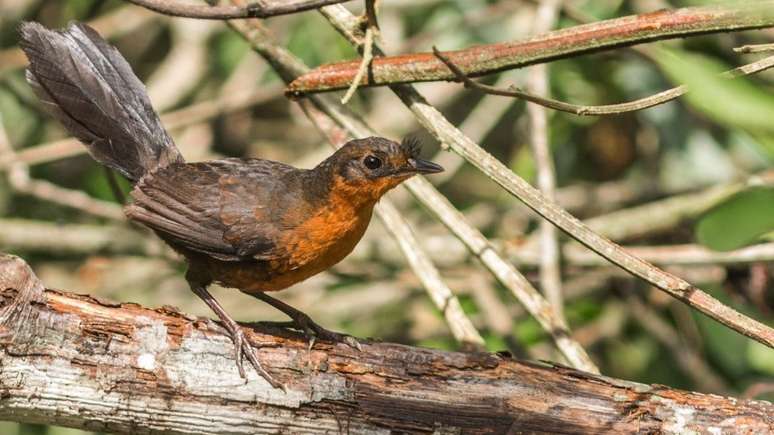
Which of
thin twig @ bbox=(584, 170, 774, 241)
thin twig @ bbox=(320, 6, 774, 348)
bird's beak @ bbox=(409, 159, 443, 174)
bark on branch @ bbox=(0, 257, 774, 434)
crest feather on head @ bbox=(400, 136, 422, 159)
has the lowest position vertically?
bark on branch @ bbox=(0, 257, 774, 434)

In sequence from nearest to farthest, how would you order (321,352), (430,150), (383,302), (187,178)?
(321,352) → (187,178) → (383,302) → (430,150)

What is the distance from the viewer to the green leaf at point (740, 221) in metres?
2.64

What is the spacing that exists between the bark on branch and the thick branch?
0.92m

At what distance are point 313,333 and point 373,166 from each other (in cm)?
72

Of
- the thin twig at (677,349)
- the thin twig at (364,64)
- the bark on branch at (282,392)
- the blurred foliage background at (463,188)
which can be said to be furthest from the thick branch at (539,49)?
the thin twig at (677,349)

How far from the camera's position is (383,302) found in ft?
20.2

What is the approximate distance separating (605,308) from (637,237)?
699 millimetres

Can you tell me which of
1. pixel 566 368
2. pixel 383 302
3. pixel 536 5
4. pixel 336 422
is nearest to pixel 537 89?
pixel 536 5

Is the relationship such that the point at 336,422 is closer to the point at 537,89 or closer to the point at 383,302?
the point at 537,89

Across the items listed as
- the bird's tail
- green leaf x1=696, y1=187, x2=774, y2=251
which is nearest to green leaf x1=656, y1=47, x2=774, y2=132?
green leaf x1=696, y1=187, x2=774, y2=251

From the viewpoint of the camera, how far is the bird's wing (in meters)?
3.89

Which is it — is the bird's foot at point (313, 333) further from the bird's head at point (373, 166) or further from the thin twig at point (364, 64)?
the thin twig at point (364, 64)

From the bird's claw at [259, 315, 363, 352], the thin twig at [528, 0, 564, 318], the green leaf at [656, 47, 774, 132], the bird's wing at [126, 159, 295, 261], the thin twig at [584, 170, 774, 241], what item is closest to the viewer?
the green leaf at [656, 47, 774, 132]

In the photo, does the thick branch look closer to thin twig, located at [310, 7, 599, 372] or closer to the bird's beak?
thin twig, located at [310, 7, 599, 372]
